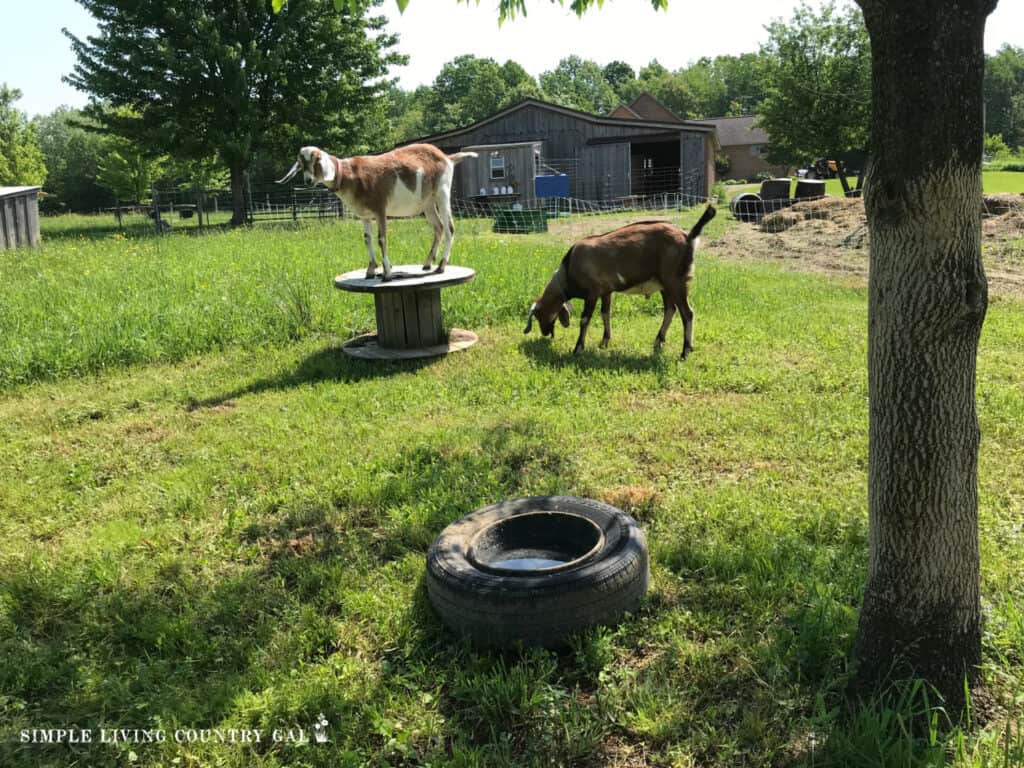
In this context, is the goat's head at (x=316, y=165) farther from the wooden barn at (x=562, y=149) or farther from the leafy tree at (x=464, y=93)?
the leafy tree at (x=464, y=93)

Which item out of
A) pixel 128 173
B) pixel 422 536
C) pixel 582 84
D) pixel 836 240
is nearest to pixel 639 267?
pixel 422 536

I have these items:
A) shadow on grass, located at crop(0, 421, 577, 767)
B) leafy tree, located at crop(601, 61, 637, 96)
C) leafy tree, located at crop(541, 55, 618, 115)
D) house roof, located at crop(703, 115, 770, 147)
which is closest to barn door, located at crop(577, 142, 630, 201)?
shadow on grass, located at crop(0, 421, 577, 767)

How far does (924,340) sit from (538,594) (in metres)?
1.70

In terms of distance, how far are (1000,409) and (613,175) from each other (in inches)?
1179

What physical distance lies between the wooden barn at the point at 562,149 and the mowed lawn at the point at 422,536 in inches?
986

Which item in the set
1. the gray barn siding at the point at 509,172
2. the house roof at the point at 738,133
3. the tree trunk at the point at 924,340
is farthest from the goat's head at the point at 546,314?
the house roof at the point at 738,133

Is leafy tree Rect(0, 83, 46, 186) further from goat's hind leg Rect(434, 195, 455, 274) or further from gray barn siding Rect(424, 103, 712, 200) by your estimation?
goat's hind leg Rect(434, 195, 455, 274)

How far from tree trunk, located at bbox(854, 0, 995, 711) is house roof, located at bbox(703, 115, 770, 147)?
68.7 meters

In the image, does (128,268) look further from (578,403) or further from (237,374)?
(578,403)

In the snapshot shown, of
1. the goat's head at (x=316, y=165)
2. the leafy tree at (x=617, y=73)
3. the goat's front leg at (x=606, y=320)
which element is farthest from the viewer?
the leafy tree at (x=617, y=73)

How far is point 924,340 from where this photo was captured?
7.57 feet

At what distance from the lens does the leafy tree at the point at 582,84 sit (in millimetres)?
119931

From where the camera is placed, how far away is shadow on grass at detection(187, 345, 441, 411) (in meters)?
6.96

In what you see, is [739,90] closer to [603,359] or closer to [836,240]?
[836,240]
